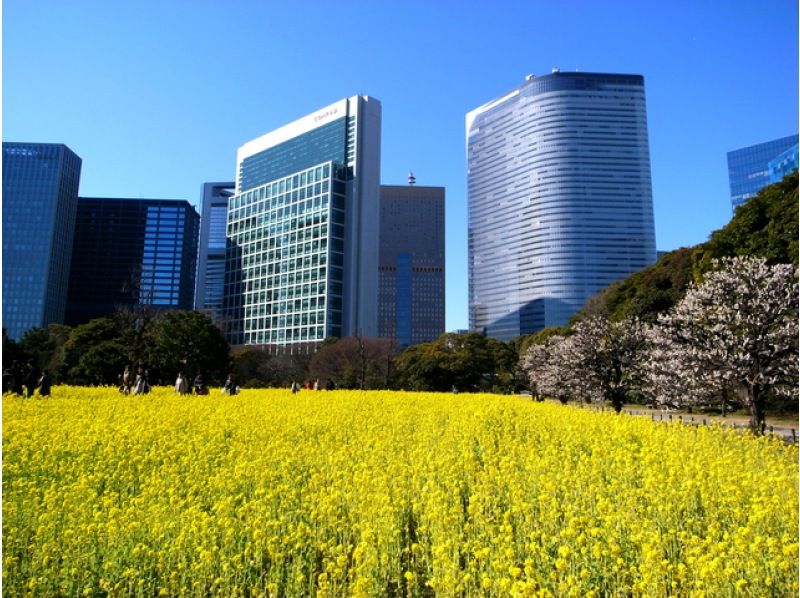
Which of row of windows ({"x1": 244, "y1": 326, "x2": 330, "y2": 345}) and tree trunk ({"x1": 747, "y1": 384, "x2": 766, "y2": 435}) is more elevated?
row of windows ({"x1": 244, "y1": 326, "x2": 330, "y2": 345})

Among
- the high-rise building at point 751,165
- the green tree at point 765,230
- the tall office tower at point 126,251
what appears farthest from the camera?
the high-rise building at point 751,165

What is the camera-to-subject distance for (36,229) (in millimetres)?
85625

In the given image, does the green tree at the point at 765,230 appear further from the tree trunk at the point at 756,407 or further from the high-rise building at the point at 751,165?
the high-rise building at the point at 751,165

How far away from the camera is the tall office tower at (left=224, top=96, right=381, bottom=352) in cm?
9575

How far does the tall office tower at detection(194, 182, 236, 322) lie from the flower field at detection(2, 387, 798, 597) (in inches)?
5585

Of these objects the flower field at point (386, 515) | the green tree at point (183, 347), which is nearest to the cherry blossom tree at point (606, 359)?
the flower field at point (386, 515)

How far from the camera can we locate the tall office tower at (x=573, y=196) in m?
135

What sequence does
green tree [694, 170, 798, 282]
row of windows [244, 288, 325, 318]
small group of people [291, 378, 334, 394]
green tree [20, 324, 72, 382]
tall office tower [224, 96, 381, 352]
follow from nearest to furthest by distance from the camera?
green tree [694, 170, 798, 282], small group of people [291, 378, 334, 394], green tree [20, 324, 72, 382], row of windows [244, 288, 325, 318], tall office tower [224, 96, 381, 352]

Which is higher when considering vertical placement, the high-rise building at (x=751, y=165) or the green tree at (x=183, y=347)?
the high-rise building at (x=751, y=165)

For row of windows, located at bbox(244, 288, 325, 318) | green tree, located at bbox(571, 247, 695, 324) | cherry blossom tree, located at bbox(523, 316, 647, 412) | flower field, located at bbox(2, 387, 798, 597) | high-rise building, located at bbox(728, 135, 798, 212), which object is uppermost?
high-rise building, located at bbox(728, 135, 798, 212)

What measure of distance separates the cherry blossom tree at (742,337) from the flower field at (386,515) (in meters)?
3.43

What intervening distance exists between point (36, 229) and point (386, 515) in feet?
335

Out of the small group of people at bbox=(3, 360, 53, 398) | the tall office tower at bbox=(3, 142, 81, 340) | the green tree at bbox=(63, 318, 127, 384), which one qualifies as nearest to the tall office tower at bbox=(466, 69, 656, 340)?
the tall office tower at bbox=(3, 142, 81, 340)

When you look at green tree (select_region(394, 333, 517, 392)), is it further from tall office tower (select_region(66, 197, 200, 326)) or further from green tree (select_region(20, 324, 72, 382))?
tall office tower (select_region(66, 197, 200, 326))
